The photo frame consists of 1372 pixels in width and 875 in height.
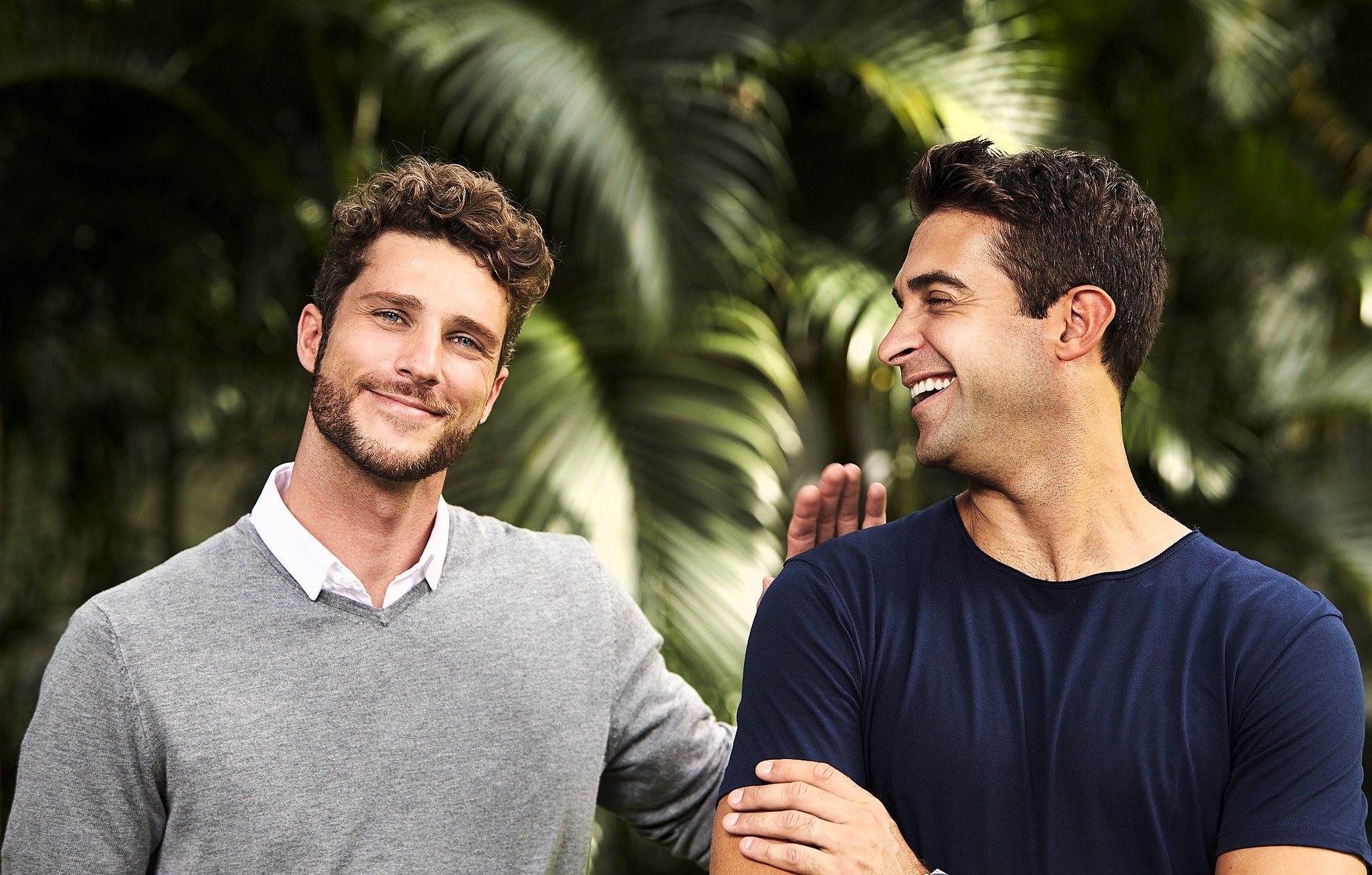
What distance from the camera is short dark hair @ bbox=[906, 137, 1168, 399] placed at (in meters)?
1.61

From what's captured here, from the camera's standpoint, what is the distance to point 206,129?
351 centimetres

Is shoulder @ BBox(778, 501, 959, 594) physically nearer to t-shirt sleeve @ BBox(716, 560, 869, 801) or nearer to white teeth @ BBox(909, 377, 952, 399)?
t-shirt sleeve @ BBox(716, 560, 869, 801)

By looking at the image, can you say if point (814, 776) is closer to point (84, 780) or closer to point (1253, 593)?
point (1253, 593)

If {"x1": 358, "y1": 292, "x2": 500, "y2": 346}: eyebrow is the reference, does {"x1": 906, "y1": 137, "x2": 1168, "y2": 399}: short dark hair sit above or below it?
above

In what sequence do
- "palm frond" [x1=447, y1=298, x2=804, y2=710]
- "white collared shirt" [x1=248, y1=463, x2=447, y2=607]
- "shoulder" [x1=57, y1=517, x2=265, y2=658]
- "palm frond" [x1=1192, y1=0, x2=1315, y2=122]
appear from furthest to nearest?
"palm frond" [x1=1192, y1=0, x2=1315, y2=122], "palm frond" [x1=447, y1=298, x2=804, y2=710], "white collared shirt" [x1=248, y1=463, x2=447, y2=607], "shoulder" [x1=57, y1=517, x2=265, y2=658]

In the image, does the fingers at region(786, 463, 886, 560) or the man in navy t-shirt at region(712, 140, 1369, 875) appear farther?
the fingers at region(786, 463, 886, 560)

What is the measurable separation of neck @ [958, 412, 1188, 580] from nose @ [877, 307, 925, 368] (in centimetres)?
19

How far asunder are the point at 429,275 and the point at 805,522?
0.65 metres

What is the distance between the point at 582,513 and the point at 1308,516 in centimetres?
250

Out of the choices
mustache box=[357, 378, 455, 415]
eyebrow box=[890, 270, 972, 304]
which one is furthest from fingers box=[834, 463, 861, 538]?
mustache box=[357, 378, 455, 415]

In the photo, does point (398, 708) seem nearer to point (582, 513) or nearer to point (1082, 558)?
point (1082, 558)

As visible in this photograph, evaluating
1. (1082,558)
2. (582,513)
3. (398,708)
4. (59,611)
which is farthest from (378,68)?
(1082,558)

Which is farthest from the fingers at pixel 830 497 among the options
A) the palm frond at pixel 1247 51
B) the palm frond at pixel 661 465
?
the palm frond at pixel 1247 51

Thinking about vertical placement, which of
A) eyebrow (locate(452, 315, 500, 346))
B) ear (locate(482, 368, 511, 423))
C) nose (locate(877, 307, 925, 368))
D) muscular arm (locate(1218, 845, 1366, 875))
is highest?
nose (locate(877, 307, 925, 368))
